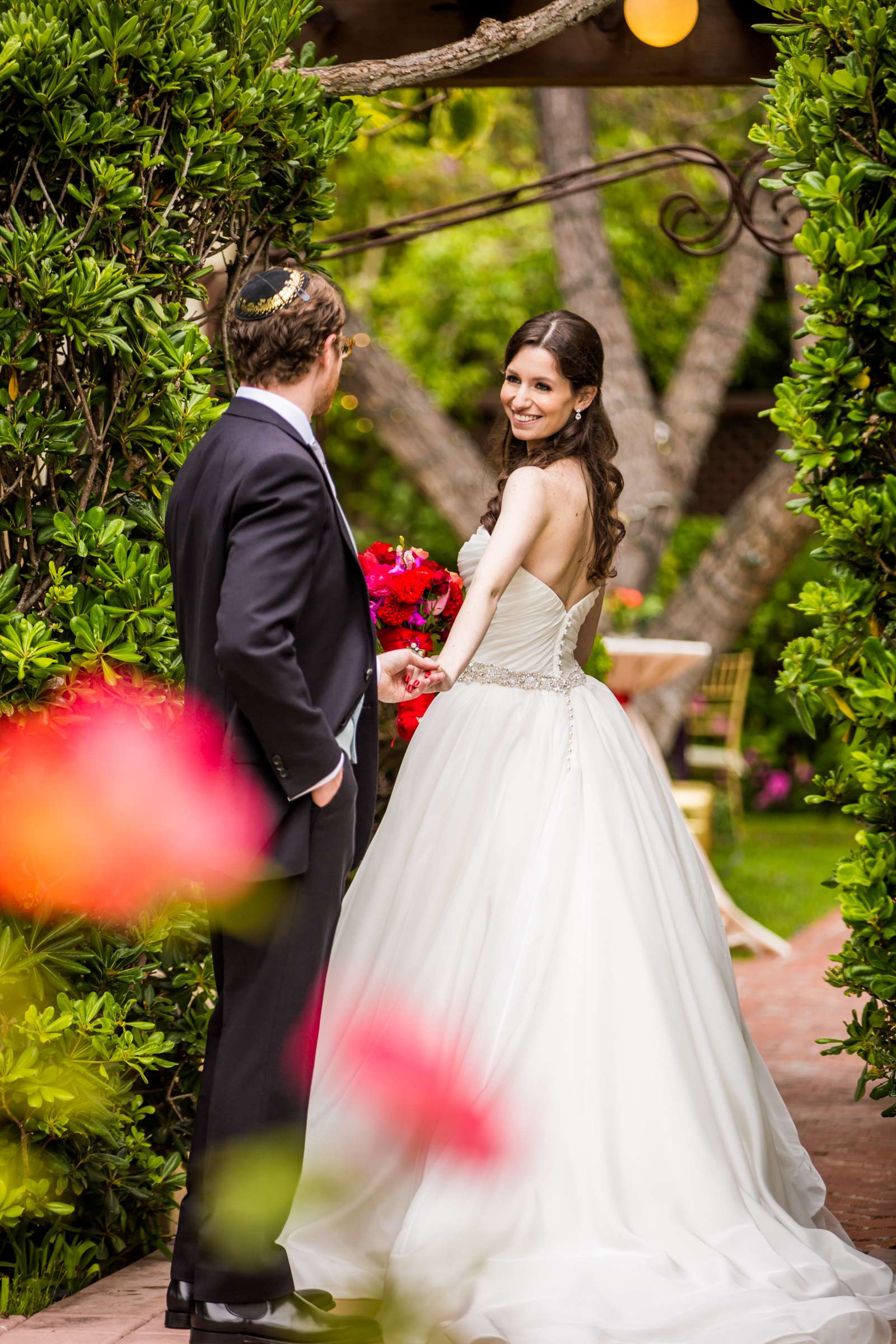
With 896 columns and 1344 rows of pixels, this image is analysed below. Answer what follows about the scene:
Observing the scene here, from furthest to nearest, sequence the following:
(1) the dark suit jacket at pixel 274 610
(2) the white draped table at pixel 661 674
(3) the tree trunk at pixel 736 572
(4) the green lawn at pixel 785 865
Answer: (4) the green lawn at pixel 785 865 < (3) the tree trunk at pixel 736 572 < (2) the white draped table at pixel 661 674 < (1) the dark suit jacket at pixel 274 610

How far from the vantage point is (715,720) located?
1487 centimetres

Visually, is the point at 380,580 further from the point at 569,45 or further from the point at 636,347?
the point at 636,347

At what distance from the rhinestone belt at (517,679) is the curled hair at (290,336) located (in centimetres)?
115

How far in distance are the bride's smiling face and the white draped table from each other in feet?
11.2

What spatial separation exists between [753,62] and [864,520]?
2357 millimetres

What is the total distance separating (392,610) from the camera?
4.09 m

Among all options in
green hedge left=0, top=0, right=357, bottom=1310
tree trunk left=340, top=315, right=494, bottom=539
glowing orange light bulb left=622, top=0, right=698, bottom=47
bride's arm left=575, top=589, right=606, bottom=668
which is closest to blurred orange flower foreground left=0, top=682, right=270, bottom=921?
green hedge left=0, top=0, right=357, bottom=1310

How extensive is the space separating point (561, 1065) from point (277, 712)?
1154 millimetres

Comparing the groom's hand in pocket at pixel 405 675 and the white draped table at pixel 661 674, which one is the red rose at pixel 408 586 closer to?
the groom's hand in pocket at pixel 405 675

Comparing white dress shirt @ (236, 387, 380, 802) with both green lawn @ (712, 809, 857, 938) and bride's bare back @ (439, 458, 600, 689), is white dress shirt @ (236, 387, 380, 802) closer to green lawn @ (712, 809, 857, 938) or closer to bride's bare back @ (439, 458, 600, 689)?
bride's bare back @ (439, 458, 600, 689)

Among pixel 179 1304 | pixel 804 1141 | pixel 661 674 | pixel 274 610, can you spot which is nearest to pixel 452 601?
pixel 274 610

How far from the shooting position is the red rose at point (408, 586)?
13.3 feet

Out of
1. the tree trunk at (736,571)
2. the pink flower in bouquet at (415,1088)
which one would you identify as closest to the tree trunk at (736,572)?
the tree trunk at (736,571)

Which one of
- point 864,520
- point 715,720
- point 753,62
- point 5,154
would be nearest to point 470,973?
point 864,520
